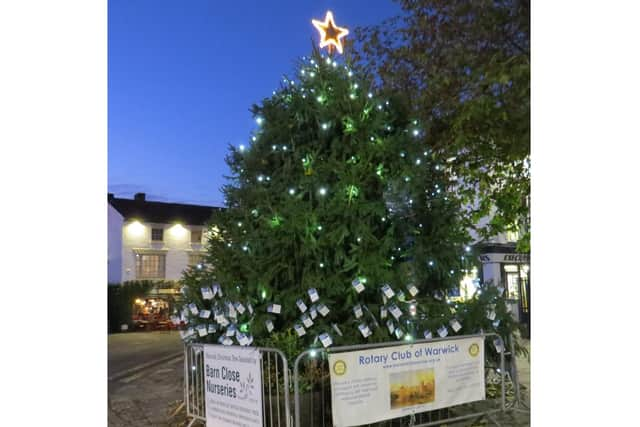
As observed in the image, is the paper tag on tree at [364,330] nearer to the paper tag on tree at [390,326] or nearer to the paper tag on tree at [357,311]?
the paper tag on tree at [357,311]

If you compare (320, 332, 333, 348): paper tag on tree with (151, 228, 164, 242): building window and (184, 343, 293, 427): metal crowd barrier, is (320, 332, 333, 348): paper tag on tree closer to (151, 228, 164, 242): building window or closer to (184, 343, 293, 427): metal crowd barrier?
(184, 343, 293, 427): metal crowd barrier

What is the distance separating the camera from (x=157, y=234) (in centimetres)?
3597

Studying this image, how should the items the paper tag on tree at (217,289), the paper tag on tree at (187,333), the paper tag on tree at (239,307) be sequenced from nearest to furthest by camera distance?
the paper tag on tree at (239,307) < the paper tag on tree at (217,289) < the paper tag on tree at (187,333)

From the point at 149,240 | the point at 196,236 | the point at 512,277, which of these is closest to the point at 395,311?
the point at 512,277

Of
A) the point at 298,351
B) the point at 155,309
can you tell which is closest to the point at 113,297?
the point at 155,309

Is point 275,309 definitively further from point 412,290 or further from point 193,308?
point 412,290

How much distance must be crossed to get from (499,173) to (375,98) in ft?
18.5

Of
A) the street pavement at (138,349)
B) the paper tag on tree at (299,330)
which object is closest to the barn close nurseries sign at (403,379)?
the paper tag on tree at (299,330)

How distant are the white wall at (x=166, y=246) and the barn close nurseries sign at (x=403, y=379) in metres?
29.4

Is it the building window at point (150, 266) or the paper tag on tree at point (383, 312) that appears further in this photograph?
the building window at point (150, 266)

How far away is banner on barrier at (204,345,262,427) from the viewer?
207 inches

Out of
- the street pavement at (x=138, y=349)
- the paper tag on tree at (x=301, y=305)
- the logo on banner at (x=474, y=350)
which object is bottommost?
the street pavement at (x=138, y=349)

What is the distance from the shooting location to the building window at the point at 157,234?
1405 inches
